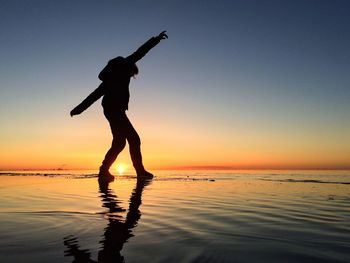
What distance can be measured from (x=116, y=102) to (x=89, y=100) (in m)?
0.80

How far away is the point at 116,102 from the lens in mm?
9742

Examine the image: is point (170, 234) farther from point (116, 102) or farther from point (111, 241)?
point (116, 102)

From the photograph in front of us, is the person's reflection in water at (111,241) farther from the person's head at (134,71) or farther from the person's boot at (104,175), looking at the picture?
the person's head at (134,71)

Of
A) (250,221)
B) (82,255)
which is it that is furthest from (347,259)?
(82,255)

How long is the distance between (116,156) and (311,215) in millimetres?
7253

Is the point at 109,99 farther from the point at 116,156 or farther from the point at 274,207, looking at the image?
the point at 274,207

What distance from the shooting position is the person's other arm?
958 cm

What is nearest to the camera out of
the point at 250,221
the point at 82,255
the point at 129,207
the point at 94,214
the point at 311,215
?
the point at 82,255

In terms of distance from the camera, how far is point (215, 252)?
171cm

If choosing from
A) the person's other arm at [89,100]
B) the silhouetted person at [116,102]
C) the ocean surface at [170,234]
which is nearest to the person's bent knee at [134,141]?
the silhouetted person at [116,102]

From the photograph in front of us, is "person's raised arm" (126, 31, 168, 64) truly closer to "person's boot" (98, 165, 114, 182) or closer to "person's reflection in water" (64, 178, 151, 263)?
"person's boot" (98, 165, 114, 182)

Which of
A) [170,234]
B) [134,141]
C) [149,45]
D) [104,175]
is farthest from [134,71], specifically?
[170,234]

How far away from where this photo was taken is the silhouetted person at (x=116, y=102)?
31.4ft

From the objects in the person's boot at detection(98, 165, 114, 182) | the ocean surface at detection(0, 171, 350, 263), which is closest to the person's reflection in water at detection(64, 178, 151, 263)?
the ocean surface at detection(0, 171, 350, 263)
